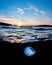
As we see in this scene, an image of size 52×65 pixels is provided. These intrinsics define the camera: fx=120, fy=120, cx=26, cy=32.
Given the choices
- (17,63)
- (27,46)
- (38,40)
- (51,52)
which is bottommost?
(17,63)

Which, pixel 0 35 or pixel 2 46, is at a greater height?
pixel 0 35

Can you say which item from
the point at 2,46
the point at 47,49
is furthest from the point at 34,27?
the point at 2,46

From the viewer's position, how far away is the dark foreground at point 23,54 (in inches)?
598

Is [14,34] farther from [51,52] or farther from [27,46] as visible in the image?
[51,52]

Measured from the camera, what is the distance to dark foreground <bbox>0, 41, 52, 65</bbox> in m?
15.2

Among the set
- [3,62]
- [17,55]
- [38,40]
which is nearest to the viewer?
[38,40]

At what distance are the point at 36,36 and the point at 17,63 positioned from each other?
13.9 ft

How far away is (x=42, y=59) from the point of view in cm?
1645

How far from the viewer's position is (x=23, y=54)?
16906mm

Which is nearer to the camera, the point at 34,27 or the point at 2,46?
the point at 2,46

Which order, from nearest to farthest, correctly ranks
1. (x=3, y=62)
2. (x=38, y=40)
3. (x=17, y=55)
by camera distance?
(x=38, y=40) < (x=3, y=62) < (x=17, y=55)

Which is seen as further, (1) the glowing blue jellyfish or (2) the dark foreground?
(1) the glowing blue jellyfish

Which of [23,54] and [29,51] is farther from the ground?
[29,51]

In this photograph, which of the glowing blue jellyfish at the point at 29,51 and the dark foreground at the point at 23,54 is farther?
the glowing blue jellyfish at the point at 29,51
